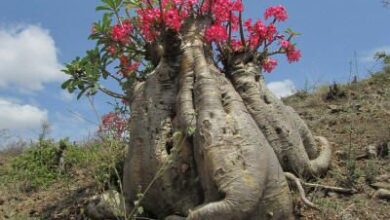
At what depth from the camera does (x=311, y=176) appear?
5242 millimetres

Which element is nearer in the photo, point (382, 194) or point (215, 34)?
point (382, 194)

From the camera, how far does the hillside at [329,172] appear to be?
4.65m

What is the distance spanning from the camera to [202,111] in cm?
449

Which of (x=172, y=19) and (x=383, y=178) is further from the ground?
(x=172, y=19)

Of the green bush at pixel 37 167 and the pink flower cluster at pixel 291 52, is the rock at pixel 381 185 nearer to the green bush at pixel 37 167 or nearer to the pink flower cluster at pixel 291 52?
the pink flower cluster at pixel 291 52

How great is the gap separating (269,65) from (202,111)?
1.43 m

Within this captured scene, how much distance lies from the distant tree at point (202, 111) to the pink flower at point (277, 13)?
11 mm

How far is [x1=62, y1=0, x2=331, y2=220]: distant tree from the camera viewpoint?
4.15 m

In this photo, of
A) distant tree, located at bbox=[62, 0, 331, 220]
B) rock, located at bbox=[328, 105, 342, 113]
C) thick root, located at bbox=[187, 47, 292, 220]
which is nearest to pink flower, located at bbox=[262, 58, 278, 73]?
distant tree, located at bbox=[62, 0, 331, 220]

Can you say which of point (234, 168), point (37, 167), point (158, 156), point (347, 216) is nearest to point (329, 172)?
point (347, 216)

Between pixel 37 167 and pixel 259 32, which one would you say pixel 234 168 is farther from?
pixel 37 167

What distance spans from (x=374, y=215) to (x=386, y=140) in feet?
5.43

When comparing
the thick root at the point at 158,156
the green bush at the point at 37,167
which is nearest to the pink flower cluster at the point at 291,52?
the thick root at the point at 158,156

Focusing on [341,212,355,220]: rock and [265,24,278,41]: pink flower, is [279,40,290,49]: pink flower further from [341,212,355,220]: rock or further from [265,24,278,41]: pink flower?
[341,212,355,220]: rock
